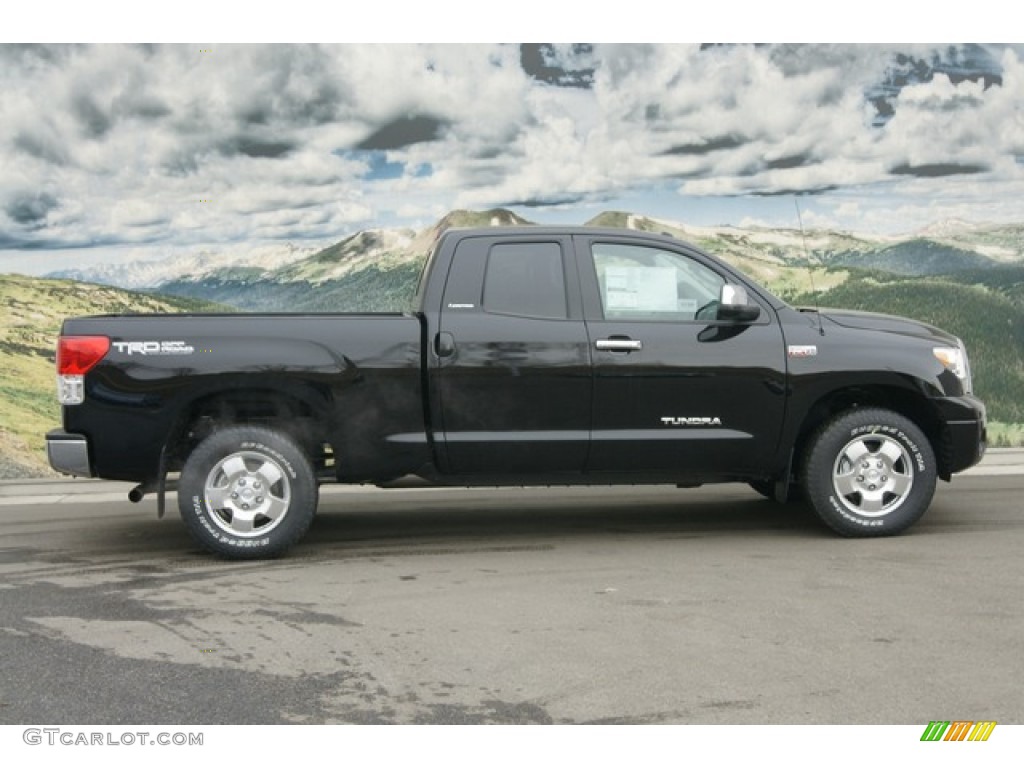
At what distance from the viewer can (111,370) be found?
7.76 metres

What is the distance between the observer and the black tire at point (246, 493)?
306 inches

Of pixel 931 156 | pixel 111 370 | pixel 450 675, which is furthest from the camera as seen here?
pixel 931 156

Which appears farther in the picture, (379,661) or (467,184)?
(467,184)

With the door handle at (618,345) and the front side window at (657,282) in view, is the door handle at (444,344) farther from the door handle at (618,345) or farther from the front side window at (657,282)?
the front side window at (657,282)

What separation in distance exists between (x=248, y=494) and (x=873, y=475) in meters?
3.77

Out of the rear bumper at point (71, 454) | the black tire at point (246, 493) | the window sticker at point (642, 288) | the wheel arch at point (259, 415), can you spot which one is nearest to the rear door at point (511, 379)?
the window sticker at point (642, 288)

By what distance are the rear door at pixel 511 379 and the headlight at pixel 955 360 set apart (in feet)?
7.27

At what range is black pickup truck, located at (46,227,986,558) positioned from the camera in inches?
307

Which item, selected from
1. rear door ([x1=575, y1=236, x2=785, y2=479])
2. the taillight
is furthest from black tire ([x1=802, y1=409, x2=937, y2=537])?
the taillight

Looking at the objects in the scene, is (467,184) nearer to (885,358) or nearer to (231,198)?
(231,198)
